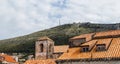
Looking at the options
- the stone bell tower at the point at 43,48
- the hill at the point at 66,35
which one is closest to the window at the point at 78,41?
the stone bell tower at the point at 43,48

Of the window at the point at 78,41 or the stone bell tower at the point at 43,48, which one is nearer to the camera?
the window at the point at 78,41

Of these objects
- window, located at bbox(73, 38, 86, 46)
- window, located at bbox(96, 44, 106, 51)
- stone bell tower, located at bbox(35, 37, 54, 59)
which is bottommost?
stone bell tower, located at bbox(35, 37, 54, 59)

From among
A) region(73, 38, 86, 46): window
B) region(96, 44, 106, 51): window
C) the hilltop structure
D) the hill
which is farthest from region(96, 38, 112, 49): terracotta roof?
the hill

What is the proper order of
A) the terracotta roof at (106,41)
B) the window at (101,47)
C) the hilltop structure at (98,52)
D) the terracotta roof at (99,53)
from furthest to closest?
the terracotta roof at (106,41), the window at (101,47), the terracotta roof at (99,53), the hilltop structure at (98,52)

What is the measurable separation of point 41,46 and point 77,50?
33979 mm

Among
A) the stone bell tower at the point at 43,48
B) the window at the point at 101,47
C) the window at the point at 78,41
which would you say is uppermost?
the window at the point at 78,41

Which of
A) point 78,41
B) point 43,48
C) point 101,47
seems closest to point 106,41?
point 101,47

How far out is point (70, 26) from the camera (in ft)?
644

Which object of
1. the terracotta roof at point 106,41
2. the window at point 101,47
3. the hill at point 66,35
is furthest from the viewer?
the hill at point 66,35

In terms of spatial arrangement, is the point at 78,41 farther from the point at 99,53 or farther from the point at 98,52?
the point at 99,53

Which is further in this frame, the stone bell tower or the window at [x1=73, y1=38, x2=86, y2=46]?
the stone bell tower

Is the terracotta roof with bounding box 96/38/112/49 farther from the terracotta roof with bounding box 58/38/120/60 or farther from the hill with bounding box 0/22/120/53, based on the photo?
the hill with bounding box 0/22/120/53

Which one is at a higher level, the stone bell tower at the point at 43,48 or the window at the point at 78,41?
the window at the point at 78,41

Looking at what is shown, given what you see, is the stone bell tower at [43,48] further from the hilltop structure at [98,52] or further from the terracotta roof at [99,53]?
the terracotta roof at [99,53]
